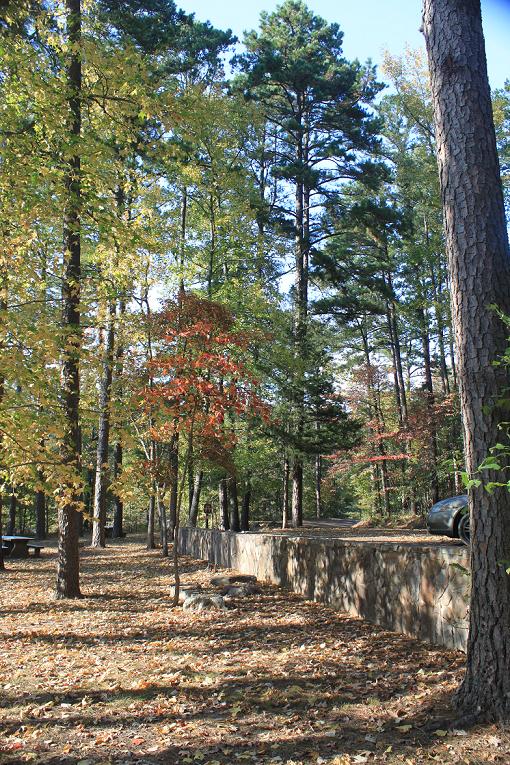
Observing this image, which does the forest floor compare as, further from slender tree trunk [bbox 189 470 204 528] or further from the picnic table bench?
slender tree trunk [bbox 189 470 204 528]

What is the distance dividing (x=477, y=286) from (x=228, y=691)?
341 centimetres

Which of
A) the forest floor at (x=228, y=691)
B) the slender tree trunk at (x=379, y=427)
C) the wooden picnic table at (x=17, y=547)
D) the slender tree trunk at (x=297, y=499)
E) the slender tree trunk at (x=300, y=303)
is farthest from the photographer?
the slender tree trunk at (x=379, y=427)

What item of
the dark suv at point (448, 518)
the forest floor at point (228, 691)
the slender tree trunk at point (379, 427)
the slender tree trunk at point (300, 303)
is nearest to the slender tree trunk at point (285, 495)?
the slender tree trunk at point (300, 303)

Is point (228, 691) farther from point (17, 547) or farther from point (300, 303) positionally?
point (300, 303)

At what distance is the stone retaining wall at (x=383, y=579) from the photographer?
508 centimetres

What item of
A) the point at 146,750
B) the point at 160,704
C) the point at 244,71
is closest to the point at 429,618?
the point at 160,704

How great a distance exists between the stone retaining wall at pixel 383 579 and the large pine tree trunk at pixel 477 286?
1453mm

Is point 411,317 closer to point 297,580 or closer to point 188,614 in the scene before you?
point 297,580

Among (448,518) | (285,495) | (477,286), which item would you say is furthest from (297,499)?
(477,286)

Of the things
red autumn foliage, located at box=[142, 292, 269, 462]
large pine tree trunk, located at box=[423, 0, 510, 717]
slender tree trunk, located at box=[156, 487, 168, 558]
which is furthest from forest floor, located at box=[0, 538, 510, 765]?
red autumn foliage, located at box=[142, 292, 269, 462]

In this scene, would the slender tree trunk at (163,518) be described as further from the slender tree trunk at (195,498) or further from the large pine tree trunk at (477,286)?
the large pine tree trunk at (477,286)

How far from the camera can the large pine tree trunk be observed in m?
3.41

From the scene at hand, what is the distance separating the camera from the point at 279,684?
4492 millimetres

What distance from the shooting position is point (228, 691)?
4.40 meters
